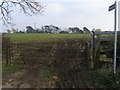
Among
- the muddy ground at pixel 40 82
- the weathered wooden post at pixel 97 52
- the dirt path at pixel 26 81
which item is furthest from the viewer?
the weathered wooden post at pixel 97 52

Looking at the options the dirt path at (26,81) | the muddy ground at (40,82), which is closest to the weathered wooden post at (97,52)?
the muddy ground at (40,82)

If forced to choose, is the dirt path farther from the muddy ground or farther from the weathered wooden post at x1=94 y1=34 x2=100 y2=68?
the weathered wooden post at x1=94 y1=34 x2=100 y2=68

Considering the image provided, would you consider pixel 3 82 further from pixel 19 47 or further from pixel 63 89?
pixel 19 47

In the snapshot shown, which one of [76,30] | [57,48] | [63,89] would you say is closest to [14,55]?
[57,48]

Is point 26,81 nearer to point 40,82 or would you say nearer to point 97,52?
point 40,82

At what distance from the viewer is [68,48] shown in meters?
11.8

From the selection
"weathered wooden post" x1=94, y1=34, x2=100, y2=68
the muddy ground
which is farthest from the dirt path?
"weathered wooden post" x1=94, y1=34, x2=100, y2=68

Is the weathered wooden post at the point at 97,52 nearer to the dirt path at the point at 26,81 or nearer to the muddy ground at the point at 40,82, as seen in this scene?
the muddy ground at the point at 40,82

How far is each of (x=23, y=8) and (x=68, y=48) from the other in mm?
5519

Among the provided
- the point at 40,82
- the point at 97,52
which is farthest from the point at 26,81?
the point at 97,52

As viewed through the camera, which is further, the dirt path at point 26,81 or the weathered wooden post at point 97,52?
the weathered wooden post at point 97,52

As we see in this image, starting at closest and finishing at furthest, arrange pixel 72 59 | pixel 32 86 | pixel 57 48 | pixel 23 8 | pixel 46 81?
pixel 32 86
pixel 46 81
pixel 72 59
pixel 57 48
pixel 23 8

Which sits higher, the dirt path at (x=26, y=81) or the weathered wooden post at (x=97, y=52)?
the weathered wooden post at (x=97, y=52)

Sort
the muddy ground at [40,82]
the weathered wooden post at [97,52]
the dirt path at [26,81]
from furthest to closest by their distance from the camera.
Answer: the weathered wooden post at [97,52] → the dirt path at [26,81] → the muddy ground at [40,82]
